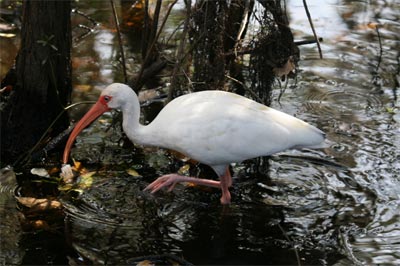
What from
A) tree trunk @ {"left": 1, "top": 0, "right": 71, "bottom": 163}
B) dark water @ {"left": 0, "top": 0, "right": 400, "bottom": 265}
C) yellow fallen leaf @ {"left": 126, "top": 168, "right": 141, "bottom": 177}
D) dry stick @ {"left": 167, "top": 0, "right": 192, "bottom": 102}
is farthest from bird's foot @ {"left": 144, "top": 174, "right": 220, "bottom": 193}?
tree trunk @ {"left": 1, "top": 0, "right": 71, "bottom": 163}

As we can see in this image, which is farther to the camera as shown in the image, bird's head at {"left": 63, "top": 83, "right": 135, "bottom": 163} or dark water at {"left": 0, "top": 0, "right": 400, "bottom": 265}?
bird's head at {"left": 63, "top": 83, "right": 135, "bottom": 163}

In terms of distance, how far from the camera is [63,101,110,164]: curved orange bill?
625 centimetres

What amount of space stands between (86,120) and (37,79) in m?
0.71

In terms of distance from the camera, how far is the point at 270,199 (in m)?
6.27

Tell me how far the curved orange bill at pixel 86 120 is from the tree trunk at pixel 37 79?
0.53 metres

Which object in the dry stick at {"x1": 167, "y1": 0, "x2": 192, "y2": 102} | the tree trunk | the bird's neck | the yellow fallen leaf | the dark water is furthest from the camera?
the yellow fallen leaf

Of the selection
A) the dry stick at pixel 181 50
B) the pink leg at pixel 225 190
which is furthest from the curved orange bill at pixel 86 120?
the pink leg at pixel 225 190

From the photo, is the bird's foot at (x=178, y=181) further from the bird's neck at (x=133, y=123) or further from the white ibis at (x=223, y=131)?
A: the bird's neck at (x=133, y=123)

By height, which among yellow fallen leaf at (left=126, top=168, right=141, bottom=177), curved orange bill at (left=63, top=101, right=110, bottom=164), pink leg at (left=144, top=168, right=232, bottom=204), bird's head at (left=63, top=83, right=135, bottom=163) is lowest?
yellow fallen leaf at (left=126, top=168, right=141, bottom=177)

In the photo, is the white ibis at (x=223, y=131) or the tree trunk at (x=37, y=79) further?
the tree trunk at (x=37, y=79)

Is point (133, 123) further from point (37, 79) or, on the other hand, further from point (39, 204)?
point (37, 79)

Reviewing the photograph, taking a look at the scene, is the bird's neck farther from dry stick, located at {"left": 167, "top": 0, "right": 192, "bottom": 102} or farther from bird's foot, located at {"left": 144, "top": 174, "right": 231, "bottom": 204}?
dry stick, located at {"left": 167, "top": 0, "right": 192, "bottom": 102}

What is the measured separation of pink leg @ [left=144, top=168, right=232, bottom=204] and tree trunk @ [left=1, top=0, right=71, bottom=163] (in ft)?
4.54

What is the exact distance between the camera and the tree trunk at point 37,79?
21.4ft
